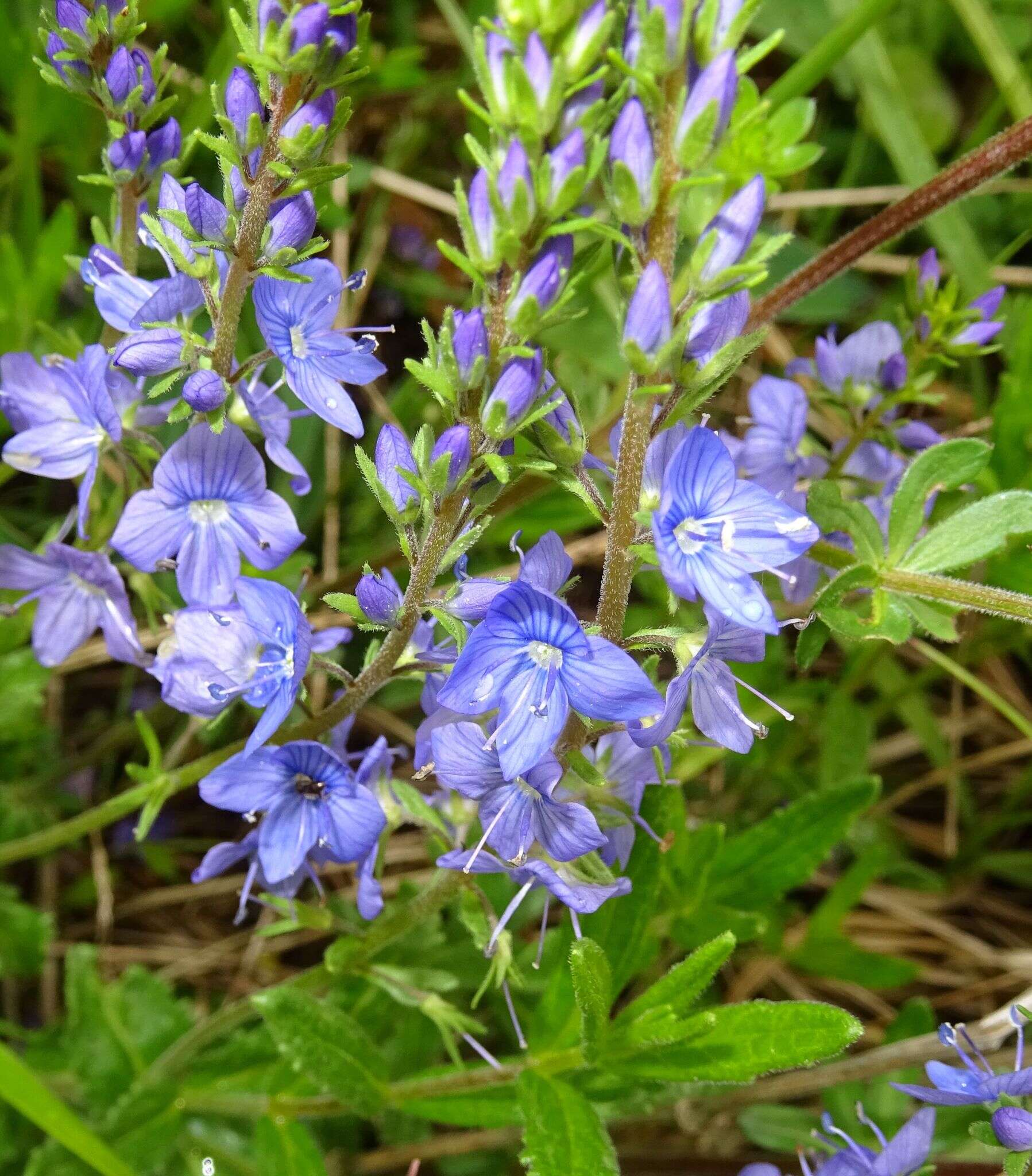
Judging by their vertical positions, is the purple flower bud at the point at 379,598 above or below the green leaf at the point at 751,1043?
above

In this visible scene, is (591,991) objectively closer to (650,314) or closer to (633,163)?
(650,314)

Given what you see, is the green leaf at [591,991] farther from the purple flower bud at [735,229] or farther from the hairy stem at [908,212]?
the hairy stem at [908,212]

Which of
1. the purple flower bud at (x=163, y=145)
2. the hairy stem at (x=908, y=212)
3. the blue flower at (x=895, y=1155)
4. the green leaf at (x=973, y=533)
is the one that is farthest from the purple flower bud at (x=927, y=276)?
the blue flower at (x=895, y=1155)

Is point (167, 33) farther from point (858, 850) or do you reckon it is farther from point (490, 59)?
point (858, 850)

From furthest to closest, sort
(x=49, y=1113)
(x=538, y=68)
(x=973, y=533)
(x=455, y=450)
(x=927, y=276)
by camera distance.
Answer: (x=927, y=276)
(x=49, y=1113)
(x=973, y=533)
(x=455, y=450)
(x=538, y=68)

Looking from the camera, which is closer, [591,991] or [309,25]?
[309,25]

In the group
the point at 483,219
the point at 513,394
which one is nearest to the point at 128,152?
the point at 483,219

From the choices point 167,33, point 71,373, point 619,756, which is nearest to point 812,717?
point 619,756
